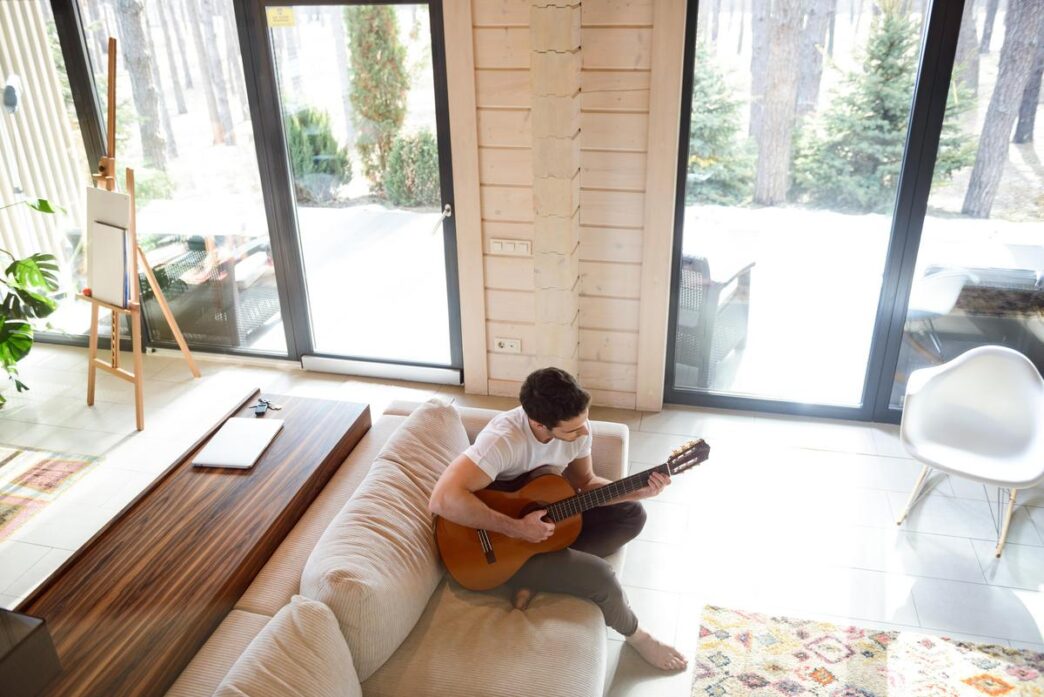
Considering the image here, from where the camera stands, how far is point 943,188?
3725 mm

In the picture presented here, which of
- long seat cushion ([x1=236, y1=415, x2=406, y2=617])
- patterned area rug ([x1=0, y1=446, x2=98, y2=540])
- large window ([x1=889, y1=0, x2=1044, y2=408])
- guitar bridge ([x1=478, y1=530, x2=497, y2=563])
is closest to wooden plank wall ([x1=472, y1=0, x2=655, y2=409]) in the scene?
long seat cushion ([x1=236, y1=415, x2=406, y2=617])

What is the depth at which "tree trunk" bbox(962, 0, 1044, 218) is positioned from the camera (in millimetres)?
3391

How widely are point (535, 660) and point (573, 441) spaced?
2.27 ft

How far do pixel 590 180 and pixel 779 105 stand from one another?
91cm

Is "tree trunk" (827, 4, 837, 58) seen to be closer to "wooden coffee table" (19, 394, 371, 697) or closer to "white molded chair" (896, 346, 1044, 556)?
"white molded chair" (896, 346, 1044, 556)

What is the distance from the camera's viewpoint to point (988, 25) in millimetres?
3436

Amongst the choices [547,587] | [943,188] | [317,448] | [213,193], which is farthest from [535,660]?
[213,193]

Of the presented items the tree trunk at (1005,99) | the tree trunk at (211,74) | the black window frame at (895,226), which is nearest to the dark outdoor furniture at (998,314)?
the black window frame at (895,226)

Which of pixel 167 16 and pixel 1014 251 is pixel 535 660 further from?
pixel 167 16

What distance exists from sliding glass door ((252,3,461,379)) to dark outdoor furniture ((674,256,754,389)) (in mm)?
1223

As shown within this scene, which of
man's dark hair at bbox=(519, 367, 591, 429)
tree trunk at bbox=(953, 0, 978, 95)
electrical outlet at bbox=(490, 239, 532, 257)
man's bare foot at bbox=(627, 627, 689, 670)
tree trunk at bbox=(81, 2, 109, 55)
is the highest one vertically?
tree trunk at bbox=(81, 2, 109, 55)

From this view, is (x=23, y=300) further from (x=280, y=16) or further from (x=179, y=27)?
(x=280, y=16)

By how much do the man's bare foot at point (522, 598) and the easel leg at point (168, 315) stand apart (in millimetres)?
3026

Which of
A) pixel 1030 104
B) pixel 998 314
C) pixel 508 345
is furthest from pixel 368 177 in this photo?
pixel 998 314
